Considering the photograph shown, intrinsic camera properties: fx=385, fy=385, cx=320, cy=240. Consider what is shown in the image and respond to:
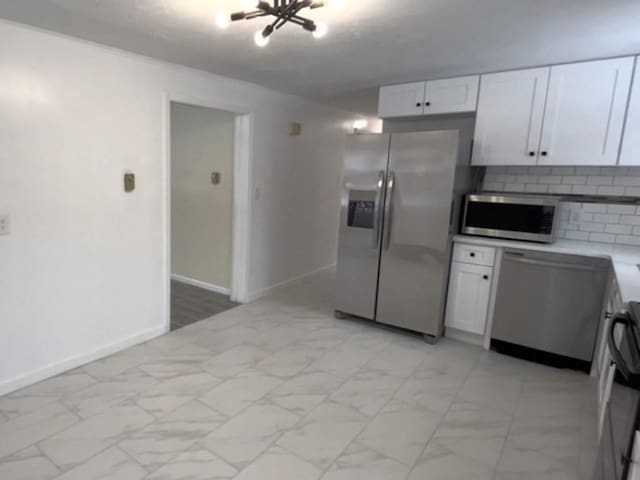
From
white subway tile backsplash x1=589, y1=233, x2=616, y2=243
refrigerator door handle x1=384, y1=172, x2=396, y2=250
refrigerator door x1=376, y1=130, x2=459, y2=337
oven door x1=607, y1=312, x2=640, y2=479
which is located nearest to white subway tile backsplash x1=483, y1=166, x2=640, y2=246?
white subway tile backsplash x1=589, y1=233, x2=616, y2=243

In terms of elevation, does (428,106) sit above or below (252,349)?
above

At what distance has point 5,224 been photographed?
2.14 meters

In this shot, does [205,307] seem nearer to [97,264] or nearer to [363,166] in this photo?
[97,264]

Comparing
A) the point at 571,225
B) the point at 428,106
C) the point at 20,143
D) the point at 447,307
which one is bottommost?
the point at 447,307

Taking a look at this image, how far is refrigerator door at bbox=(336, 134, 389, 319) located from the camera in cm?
321

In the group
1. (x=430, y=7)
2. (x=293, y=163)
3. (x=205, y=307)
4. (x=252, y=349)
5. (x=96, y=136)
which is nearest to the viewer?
(x=430, y=7)

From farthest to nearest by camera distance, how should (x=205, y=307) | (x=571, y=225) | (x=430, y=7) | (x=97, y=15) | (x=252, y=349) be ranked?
(x=205, y=307) → (x=571, y=225) → (x=252, y=349) → (x=97, y=15) → (x=430, y=7)

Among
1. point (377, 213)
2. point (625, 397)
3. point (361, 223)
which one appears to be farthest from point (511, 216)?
point (625, 397)

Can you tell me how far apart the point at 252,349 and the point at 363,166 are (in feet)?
5.73

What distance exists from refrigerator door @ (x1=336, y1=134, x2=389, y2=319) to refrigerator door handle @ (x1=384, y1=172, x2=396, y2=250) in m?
0.05

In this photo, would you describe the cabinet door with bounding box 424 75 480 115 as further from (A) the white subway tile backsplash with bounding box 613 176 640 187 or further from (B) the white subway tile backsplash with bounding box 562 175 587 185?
(A) the white subway tile backsplash with bounding box 613 176 640 187

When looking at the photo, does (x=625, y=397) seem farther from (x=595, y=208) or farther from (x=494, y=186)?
(x=494, y=186)

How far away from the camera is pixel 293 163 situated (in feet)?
14.2

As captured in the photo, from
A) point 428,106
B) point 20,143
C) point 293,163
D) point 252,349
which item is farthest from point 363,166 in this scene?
point 20,143
